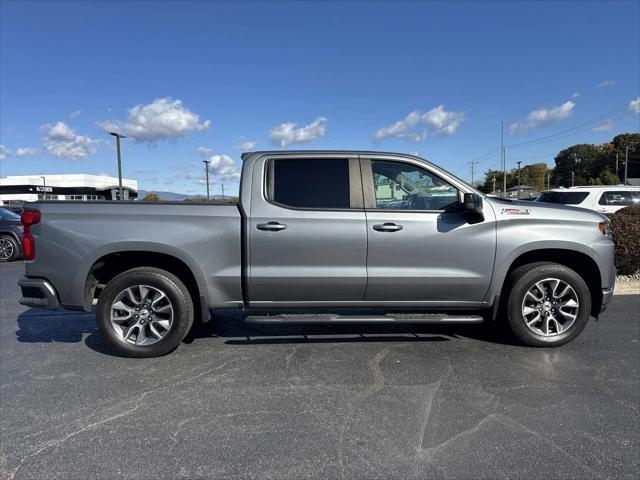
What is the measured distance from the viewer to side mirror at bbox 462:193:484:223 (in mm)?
3830

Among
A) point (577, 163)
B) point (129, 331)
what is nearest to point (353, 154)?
point (129, 331)

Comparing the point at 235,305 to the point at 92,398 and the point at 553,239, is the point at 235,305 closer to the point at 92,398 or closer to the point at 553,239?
the point at 92,398

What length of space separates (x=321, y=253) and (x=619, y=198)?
11.6 metres

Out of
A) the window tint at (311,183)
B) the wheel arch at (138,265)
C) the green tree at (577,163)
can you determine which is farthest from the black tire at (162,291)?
the green tree at (577,163)

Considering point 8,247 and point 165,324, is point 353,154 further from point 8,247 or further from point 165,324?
point 8,247

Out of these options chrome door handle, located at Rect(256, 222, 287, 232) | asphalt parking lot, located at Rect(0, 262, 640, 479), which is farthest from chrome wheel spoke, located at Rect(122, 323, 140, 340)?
chrome door handle, located at Rect(256, 222, 287, 232)

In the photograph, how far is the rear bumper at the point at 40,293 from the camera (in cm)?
391

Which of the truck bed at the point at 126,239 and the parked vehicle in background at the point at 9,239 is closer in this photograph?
the truck bed at the point at 126,239

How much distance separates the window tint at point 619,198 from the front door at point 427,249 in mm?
9983

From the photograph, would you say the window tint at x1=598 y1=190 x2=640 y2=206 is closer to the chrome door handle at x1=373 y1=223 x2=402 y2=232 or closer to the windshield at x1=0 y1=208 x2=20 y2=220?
the chrome door handle at x1=373 y1=223 x2=402 y2=232

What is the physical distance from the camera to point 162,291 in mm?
3975

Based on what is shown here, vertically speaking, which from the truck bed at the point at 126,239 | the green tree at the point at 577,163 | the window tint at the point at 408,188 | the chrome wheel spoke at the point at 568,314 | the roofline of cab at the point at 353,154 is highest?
the green tree at the point at 577,163

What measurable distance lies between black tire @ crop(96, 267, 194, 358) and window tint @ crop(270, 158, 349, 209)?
1294 mm

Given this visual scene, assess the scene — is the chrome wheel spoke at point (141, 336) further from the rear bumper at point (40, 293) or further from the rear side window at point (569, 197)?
the rear side window at point (569, 197)
